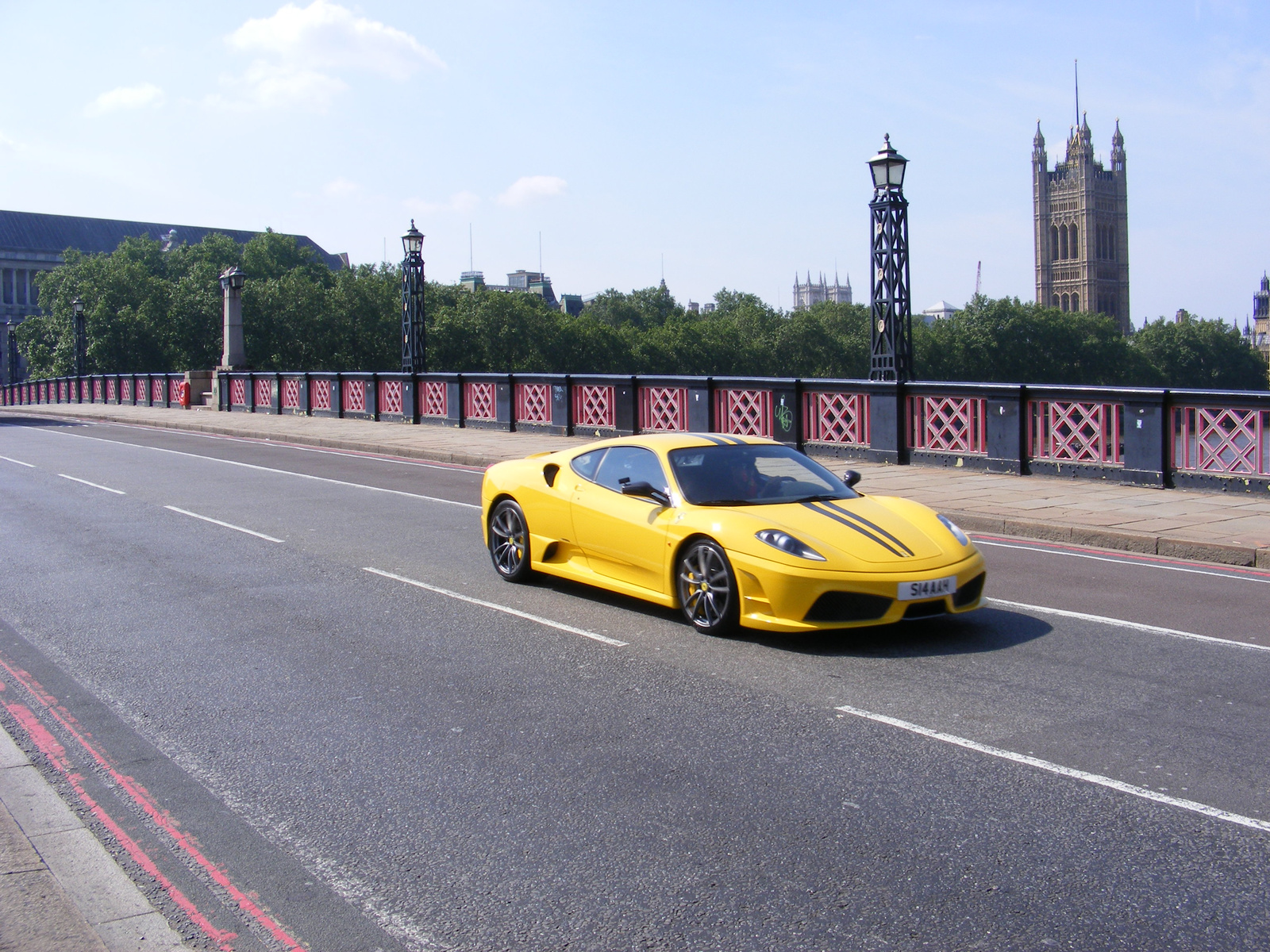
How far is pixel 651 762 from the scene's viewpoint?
4949mm

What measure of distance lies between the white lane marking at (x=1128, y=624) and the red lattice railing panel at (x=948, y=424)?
840 centimetres

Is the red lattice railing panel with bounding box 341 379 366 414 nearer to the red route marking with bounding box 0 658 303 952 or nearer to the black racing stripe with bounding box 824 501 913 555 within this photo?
the black racing stripe with bounding box 824 501 913 555

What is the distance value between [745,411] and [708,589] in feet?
42.2

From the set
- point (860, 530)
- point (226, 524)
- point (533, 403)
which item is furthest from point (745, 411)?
point (860, 530)

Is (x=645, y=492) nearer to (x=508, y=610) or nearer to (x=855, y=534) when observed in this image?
(x=508, y=610)

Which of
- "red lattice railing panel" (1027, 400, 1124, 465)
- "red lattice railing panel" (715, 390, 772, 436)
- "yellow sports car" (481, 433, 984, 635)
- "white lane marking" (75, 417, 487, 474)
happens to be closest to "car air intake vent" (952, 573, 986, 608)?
"yellow sports car" (481, 433, 984, 635)

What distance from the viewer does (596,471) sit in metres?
8.41

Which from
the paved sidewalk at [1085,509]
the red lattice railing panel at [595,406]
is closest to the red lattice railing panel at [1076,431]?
the paved sidewalk at [1085,509]

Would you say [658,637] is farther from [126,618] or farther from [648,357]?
[648,357]

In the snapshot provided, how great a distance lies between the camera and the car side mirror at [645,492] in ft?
25.2

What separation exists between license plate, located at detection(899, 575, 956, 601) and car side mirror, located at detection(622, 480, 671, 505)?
169cm

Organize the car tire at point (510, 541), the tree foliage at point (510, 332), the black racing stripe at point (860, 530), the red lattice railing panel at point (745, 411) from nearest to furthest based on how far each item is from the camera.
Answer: the black racing stripe at point (860, 530), the car tire at point (510, 541), the red lattice railing panel at point (745, 411), the tree foliage at point (510, 332)

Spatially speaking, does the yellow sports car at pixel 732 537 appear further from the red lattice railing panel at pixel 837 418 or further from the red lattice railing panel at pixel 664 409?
the red lattice railing panel at pixel 664 409

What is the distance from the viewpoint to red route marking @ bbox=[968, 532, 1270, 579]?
9.45 metres
